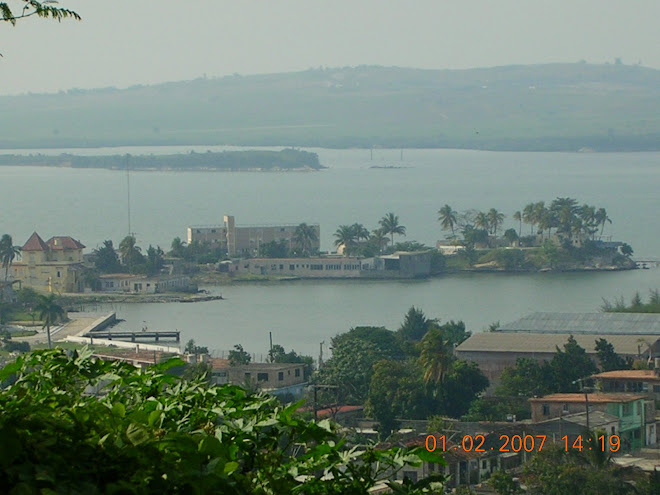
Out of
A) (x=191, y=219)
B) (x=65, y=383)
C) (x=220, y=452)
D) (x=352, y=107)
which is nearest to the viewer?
(x=220, y=452)

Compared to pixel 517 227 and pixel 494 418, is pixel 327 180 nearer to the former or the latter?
pixel 517 227

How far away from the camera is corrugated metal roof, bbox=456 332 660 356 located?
12.7 meters

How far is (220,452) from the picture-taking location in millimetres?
1050

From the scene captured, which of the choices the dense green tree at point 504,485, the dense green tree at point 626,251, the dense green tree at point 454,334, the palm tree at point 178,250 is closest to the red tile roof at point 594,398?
the dense green tree at point 504,485

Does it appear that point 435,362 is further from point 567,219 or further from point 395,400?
point 567,219

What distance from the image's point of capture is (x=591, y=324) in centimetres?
1476

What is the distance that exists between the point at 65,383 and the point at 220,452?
0.20 m

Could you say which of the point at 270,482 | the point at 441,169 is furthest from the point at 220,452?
the point at 441,169

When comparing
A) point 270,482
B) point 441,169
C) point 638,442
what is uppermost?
point 441,169

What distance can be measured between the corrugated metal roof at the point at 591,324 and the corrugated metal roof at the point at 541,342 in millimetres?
401

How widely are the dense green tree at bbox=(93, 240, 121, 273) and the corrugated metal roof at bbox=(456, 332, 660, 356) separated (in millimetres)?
12167

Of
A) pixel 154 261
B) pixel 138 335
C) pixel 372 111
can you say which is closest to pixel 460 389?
pixel 138 335

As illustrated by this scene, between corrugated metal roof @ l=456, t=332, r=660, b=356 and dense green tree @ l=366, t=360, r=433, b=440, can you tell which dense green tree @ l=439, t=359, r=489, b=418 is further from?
corrugated metal roof @ l=456, t=332, r=660, b=356

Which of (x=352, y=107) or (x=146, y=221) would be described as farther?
(x=352, y=107)
